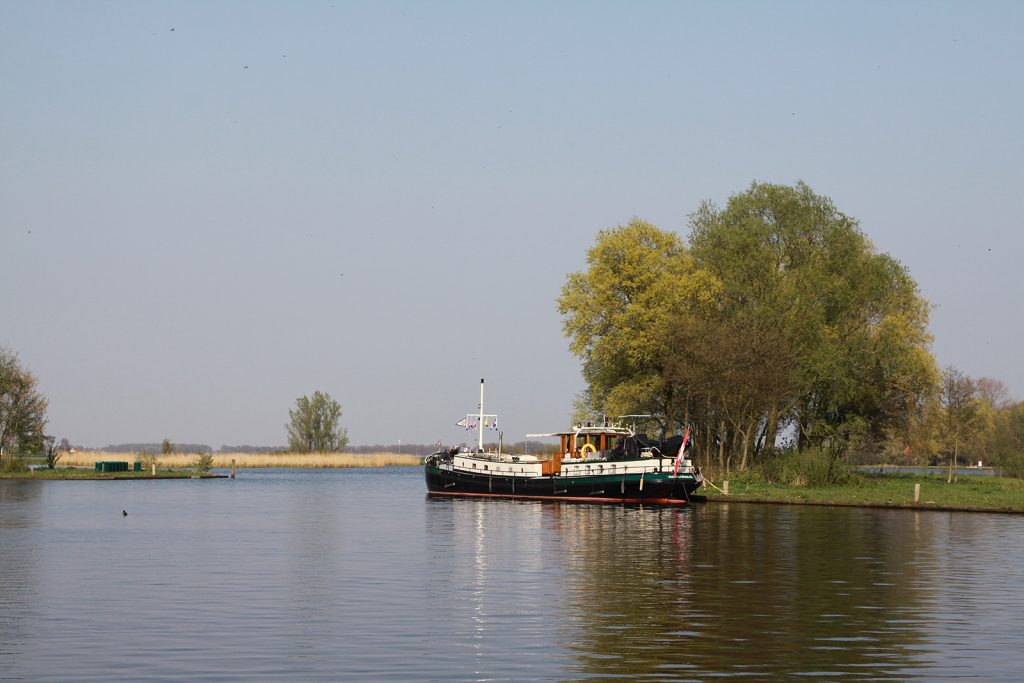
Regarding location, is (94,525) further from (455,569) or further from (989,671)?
(989,671)

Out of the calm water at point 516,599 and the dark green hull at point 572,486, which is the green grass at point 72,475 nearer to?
the dark green hull at point 572,486

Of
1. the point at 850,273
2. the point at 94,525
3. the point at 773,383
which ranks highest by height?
the point at 850,273

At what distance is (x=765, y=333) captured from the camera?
8331cm

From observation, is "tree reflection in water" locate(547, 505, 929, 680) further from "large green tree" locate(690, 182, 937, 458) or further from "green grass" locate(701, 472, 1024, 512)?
"large green tree" locate(690, 182, 937, 458)

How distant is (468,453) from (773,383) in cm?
2345

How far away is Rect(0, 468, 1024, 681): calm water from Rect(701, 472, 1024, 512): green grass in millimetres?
5696

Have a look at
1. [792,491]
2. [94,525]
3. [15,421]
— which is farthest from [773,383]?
[15,421]

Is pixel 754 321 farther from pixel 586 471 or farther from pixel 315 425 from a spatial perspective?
pixel 315 425

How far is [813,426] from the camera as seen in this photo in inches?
3526

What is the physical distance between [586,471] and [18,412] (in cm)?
5655

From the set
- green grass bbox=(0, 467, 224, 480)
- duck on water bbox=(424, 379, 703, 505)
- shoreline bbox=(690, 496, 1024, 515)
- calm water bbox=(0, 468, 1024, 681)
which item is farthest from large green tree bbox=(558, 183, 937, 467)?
green grass bbox=(0, 467, 224, 480)

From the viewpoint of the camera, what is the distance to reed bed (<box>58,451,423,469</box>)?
13288 cm

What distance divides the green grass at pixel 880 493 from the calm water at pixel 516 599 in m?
5.70

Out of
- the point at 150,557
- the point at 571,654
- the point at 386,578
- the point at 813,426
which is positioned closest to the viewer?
the point at 571,654
